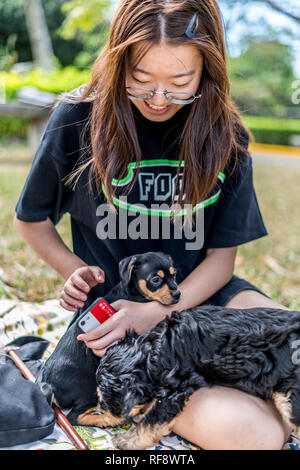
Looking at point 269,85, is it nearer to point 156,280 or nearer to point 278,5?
point 278,5

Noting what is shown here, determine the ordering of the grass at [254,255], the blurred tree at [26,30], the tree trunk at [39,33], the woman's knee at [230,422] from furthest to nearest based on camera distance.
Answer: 1. the blurred tree at [26,30]
2. the tree trunk at [39,33]
3. the grass at [254,255]
4. the woman's knee at [230,422]

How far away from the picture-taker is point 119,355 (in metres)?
2.05

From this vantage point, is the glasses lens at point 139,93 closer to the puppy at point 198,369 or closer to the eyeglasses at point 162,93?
the eyeglasses at point 162,93

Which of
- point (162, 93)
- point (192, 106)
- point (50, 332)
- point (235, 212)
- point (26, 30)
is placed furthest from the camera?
point (26, 30)

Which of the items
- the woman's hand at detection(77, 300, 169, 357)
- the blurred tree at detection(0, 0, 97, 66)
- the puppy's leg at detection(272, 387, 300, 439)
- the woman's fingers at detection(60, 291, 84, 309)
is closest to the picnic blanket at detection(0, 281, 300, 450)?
the puppy's leg at detection(272, 387, 300, 439)

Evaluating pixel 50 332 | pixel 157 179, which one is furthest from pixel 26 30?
pixel 157 179

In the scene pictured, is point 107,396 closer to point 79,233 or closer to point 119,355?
point 119,355

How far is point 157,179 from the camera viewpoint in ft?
8.24

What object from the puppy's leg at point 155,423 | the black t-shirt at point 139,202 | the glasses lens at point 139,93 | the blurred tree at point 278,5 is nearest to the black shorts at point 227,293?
the black t-shirt at point 139,202

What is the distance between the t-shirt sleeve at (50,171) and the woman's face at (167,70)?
20.6 inches

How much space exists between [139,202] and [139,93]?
0.62 meters

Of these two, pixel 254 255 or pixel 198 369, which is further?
pixel 254 255

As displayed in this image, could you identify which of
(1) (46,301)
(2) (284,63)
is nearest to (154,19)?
(1) (46,301)

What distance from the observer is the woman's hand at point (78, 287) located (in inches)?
87.8
